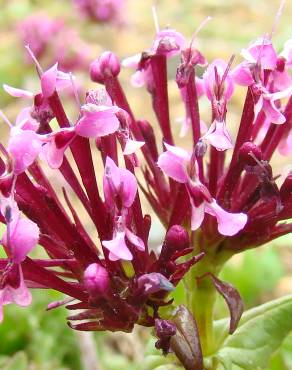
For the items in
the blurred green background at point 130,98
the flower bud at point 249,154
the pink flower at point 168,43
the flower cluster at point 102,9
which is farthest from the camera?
the flower cluster at point 102,9

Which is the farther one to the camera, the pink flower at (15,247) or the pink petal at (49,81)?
the pink petal at (49,81)

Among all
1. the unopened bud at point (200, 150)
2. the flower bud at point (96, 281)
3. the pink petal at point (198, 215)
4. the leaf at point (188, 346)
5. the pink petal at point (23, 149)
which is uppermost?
the pink petal at point (23, 149)

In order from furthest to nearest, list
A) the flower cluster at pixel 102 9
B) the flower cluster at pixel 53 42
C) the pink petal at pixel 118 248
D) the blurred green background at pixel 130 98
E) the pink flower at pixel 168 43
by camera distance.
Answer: the flower cluster at pixel 102 9
the flower cluster at pixel 53 42
the blurred green background at pixel 130 98
the pink flower at pixel 168 43
the pink petal at pixel 118 248

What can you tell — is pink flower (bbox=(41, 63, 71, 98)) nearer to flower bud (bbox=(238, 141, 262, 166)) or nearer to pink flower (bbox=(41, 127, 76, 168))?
pink flower (bbox=(41, 127, 76, 168))

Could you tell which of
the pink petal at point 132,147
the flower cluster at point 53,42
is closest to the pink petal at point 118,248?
the pink petal at point 132,147

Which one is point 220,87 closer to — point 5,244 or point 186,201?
point 186,201

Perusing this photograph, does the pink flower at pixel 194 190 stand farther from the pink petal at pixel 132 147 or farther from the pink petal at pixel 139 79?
the pink petal at pixel 139 79

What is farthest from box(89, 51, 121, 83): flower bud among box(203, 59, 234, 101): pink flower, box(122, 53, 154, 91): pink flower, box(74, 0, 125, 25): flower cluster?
box(74, 0, 125, 25): flower cluster

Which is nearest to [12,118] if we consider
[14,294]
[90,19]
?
→ [90,19]
